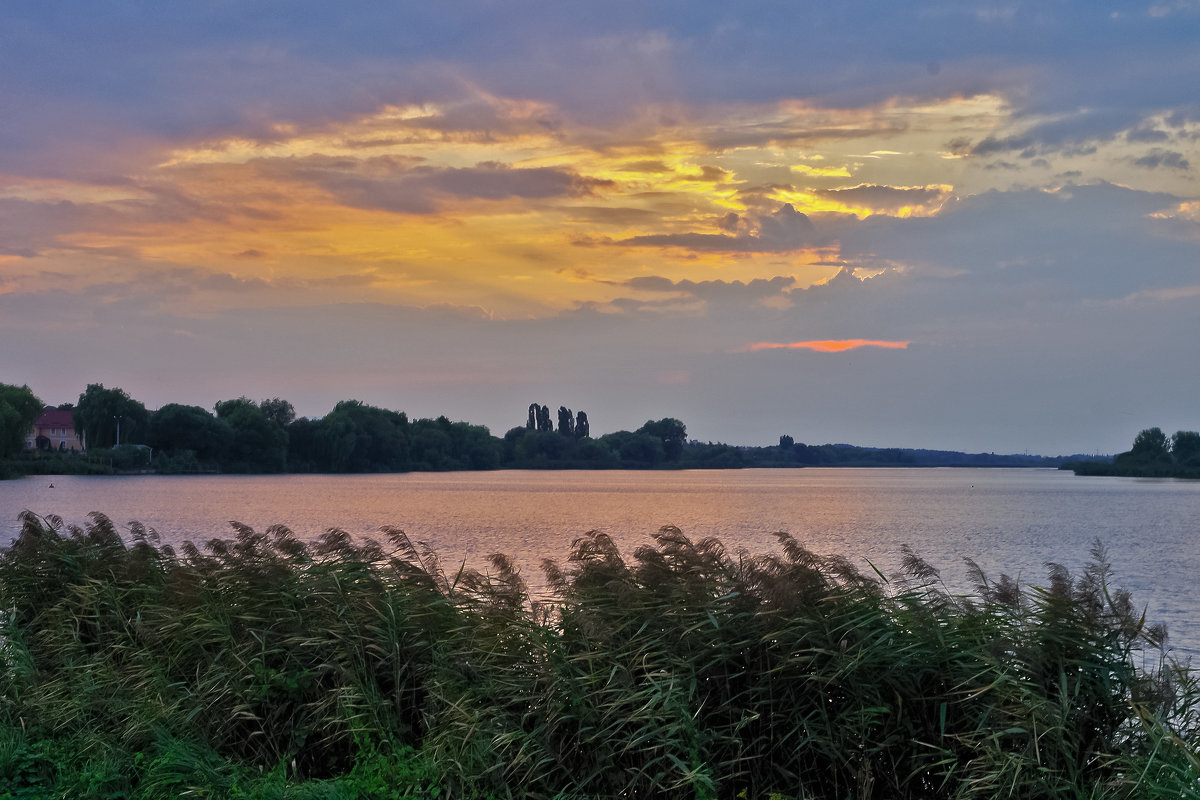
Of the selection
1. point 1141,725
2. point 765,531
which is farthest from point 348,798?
point 765,531

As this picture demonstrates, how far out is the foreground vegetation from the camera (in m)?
7.97

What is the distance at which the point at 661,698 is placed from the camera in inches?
321

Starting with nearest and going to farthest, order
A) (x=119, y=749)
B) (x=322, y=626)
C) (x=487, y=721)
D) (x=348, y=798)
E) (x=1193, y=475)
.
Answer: (x=348, y=798) < (x=487, y=721) < (x=119, y=749) < (x=322, y=626) < (x=1193, y=475)

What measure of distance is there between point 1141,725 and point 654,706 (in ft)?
12.4

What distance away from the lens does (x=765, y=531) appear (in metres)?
59.1

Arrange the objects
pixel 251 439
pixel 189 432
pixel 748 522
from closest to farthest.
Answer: pixel 748 522, pixel 189 432, pixel 251 439

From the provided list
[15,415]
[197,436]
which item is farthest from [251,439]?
[15,415]

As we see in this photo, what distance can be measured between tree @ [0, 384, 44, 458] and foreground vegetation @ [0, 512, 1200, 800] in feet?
461

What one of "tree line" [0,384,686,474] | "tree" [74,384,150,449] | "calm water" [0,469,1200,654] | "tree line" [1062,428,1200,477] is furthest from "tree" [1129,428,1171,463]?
"tree" [74,384,150,449]

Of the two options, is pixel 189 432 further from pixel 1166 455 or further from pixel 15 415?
pixel 1166 455

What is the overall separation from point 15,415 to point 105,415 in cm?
2718

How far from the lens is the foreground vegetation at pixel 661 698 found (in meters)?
7.97

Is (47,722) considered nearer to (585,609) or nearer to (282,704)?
(282,704)

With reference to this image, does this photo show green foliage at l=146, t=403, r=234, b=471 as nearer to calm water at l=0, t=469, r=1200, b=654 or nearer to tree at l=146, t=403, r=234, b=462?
tree at l=146, t=403, r=234, b=462
